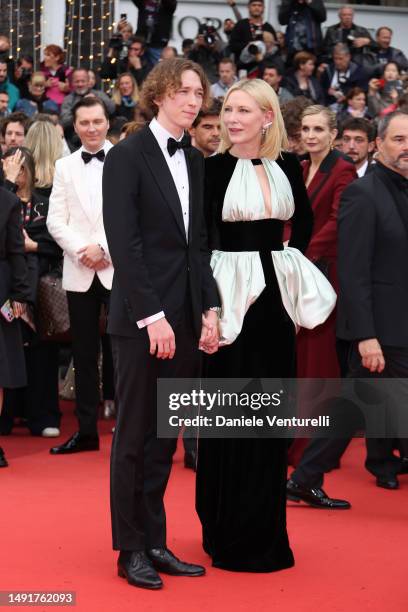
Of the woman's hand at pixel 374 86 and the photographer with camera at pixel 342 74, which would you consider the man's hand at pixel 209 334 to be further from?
the photographer with camera at pixel 342 74

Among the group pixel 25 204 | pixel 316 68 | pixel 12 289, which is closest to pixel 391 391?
pixel 12 289

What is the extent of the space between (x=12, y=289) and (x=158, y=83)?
277cm

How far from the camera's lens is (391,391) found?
5566mm

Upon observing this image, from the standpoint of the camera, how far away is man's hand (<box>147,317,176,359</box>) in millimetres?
4168

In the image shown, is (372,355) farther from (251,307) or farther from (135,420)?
(135,420)

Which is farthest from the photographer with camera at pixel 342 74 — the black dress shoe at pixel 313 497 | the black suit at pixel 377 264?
the black dress shoe at pixel 313 497

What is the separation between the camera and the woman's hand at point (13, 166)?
24.6ft

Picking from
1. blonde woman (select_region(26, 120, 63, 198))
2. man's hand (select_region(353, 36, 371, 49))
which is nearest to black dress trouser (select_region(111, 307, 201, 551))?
blonde woman (select_region(26, 120, 63, 198))

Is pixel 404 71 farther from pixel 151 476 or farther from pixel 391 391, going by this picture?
pixel 151 476

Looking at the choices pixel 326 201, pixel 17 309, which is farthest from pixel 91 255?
pixel 326 201

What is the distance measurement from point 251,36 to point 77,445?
9385 mm

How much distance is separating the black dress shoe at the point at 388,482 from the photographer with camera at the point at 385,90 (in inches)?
286

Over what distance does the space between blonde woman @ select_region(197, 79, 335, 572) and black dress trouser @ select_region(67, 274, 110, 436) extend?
244 centimetres

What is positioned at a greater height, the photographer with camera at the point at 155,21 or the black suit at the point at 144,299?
the photographer with camera at the point at 155,21
